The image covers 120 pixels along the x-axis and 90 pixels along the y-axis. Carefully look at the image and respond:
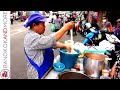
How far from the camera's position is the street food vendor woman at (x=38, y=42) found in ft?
6.44

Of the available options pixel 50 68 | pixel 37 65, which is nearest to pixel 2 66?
pixel 37 65

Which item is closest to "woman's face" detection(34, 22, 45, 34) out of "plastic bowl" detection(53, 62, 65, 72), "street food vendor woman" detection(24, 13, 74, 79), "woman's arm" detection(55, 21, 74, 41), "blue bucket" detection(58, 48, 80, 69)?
"street food vendor woman" detection(24, 13, 74, 79)

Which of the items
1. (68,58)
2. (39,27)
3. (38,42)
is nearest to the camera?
(38,42)

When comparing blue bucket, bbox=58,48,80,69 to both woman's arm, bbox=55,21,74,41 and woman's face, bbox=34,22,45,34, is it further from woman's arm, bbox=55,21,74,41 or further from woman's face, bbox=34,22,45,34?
woman's face, bbox=34,22,45,34

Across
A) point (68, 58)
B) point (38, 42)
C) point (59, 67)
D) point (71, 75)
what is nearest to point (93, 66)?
point (71, 75)

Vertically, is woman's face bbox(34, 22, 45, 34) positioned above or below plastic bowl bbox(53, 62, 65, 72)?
above

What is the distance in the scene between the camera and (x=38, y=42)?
195 cm

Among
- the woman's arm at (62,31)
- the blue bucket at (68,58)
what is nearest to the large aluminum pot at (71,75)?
the blue bucket at (68,58)

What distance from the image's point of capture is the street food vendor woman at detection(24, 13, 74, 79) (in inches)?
77.3

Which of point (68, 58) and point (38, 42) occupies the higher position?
point (38, 42)

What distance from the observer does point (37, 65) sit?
6.74 ft

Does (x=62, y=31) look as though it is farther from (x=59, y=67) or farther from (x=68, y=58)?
(x=59, y=67)

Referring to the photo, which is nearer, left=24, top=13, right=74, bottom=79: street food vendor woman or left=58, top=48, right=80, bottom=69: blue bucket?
left=24, top=13, right=74, bottom=79: street food vendor woman
